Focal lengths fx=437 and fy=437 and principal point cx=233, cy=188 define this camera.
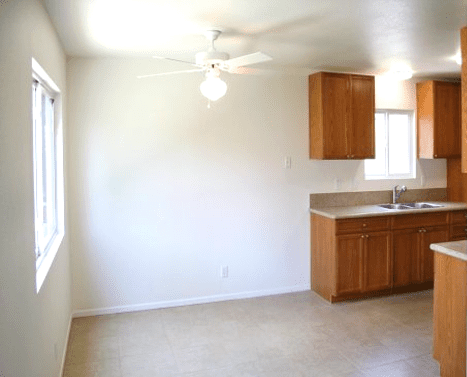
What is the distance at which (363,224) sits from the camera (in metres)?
4.46

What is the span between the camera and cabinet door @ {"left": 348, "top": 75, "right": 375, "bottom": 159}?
15.5 feet

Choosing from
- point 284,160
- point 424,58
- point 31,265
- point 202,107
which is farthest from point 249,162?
point 31,265

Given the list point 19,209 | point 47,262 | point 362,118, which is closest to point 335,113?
point 362,118

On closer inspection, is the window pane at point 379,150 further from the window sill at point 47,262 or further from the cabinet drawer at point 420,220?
the window sill at point 47,262

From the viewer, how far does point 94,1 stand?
2557 millimetres

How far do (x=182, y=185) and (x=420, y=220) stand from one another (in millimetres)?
2577

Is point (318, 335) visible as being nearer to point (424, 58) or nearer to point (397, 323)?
point (397, 323)

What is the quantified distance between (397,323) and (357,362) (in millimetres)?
910

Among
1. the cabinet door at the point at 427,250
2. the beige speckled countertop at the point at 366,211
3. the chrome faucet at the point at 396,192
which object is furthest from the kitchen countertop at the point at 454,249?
the chrome faucet at the point at 396,192

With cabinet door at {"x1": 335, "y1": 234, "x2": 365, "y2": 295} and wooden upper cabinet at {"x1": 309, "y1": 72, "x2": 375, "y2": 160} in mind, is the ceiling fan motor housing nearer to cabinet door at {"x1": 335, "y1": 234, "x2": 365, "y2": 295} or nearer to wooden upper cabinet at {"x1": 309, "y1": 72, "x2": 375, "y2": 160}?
wooden upper cabinet at {"x1": 309, "y1": 72, "x2": 375, "y2": 160}

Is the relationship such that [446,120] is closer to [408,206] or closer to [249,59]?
[408,206]

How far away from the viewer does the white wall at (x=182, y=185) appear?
13.4 ft

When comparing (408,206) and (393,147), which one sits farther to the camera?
(393,147)

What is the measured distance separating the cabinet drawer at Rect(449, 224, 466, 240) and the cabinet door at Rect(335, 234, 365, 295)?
3.86ft
